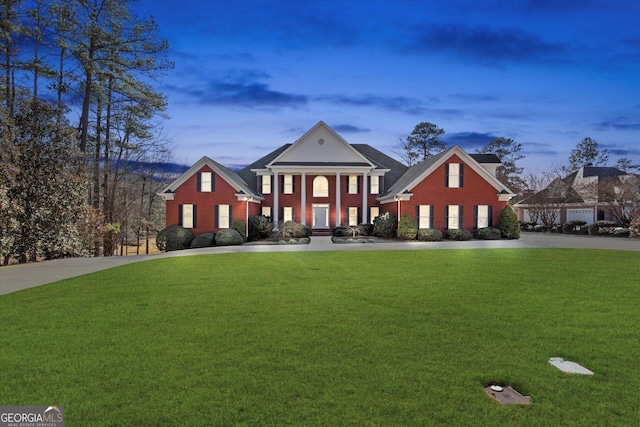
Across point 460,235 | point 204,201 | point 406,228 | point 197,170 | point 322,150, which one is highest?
point 322,150

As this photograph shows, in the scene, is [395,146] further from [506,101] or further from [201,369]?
[201,369]

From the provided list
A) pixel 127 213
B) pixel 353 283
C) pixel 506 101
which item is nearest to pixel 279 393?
pixel 353 283

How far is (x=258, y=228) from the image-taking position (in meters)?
28.0

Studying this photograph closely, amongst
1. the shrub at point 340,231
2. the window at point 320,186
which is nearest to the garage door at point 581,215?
the shrub at point 340,231

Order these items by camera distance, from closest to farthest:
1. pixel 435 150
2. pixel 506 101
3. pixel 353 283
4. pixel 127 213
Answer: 1. pixel 353 283
2. pixel 127 213
3. pixel 506 101
4. pixel 435 150

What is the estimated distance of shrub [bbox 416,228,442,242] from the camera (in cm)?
2603

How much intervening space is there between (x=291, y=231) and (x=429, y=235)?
10006 mm

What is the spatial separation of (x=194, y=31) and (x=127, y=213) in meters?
15.9

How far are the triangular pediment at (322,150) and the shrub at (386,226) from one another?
5.80m

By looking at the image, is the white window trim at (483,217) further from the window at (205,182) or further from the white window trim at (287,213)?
the window at (205,182)

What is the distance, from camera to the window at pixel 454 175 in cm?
2816

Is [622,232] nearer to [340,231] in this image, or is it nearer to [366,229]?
[366,229]

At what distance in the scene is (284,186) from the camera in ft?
104

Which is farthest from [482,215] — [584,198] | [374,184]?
[584,198]
